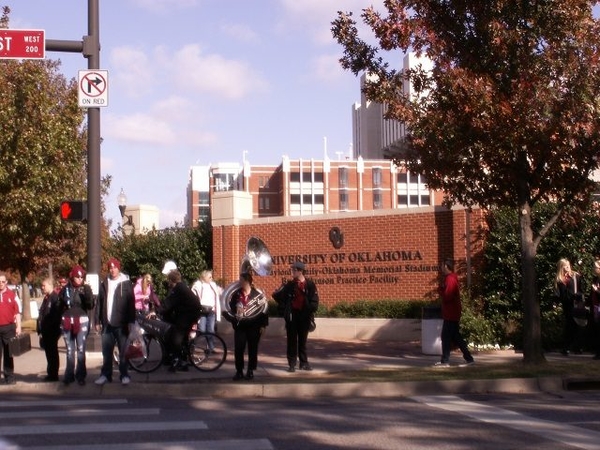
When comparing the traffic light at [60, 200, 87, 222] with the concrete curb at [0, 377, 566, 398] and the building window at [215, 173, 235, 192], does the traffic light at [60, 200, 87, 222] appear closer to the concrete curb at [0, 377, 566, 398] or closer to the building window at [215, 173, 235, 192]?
the concrete curb at [0, 377, 566, 398]

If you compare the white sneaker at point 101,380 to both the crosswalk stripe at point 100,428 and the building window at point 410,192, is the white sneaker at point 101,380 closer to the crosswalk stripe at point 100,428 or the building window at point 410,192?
the crosswalk stripe at point 100,428

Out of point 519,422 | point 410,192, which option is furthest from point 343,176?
point 519,422

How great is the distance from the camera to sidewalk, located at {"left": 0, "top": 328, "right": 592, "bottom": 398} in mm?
13297

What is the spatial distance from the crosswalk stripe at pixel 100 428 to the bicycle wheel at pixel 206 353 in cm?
530

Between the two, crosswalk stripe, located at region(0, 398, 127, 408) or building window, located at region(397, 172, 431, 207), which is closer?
crosswalk stripe, located at region(0, 398, 127, 408)

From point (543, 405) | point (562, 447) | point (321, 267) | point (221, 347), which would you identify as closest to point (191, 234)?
point (321, 267)

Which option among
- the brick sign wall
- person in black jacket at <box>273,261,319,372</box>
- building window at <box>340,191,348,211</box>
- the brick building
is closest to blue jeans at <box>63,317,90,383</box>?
person in black jacket at <box>273,261,319,372</box>

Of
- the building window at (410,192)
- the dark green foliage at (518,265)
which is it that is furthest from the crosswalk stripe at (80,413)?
the building window at (410,192)

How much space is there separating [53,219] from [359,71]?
436 inches

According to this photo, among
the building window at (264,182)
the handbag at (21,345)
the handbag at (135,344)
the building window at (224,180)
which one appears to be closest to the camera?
the handbag at (135,344)

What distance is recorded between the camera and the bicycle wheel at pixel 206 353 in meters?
15.6

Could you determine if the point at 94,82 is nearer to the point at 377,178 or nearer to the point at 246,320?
the point at 246,320

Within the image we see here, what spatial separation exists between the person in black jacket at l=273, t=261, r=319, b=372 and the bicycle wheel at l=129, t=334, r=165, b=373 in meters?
1.96

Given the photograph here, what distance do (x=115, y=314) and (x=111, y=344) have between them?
501 mm
